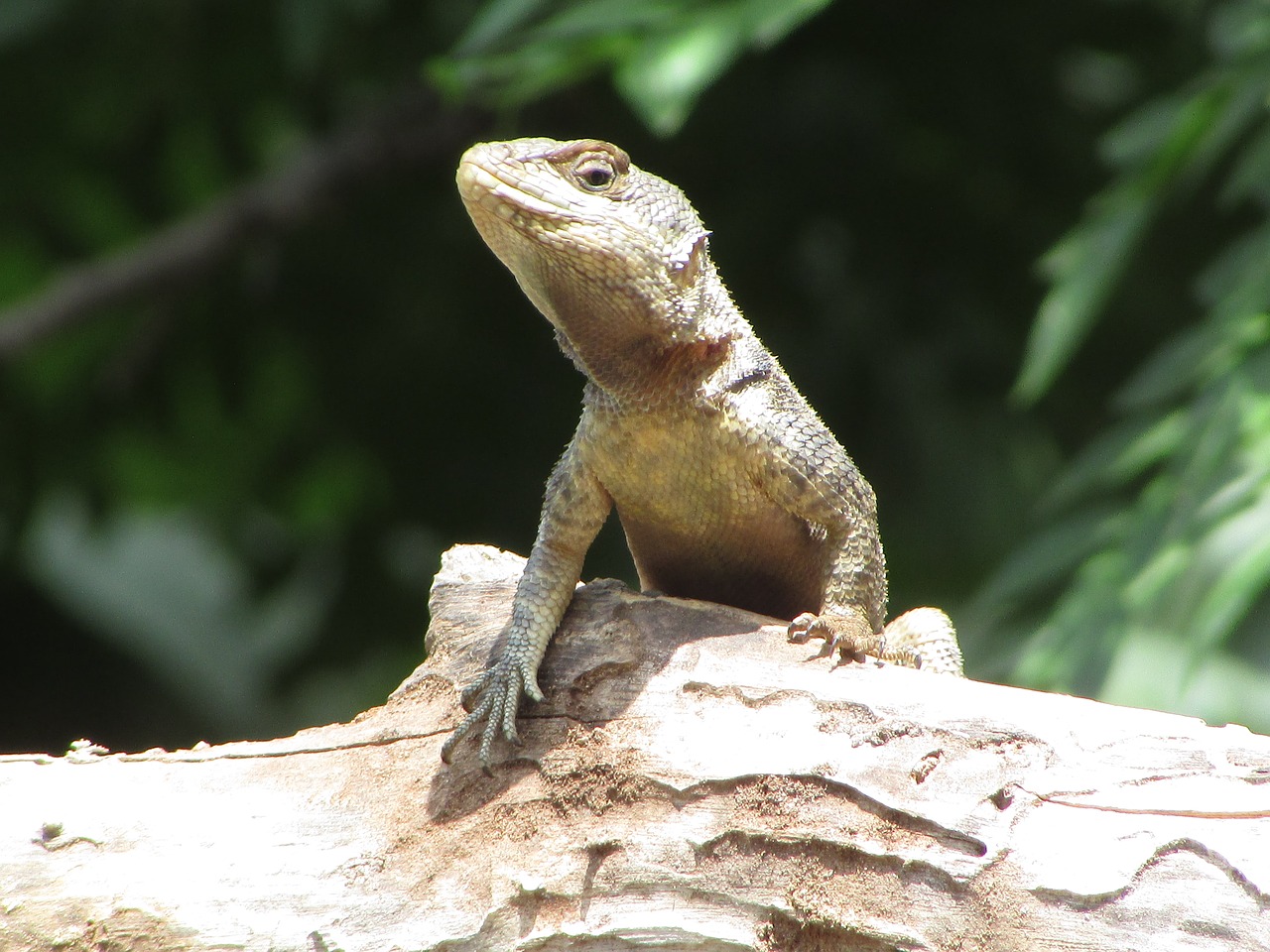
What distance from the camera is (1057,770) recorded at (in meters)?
3.82

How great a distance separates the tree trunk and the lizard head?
1.06 metres

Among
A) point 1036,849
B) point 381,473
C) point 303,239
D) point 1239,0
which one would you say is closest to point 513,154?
point 1036,849

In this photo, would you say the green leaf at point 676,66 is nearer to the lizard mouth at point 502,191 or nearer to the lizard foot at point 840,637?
the lizard mouth at point 502,191

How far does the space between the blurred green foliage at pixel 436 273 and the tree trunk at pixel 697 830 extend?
147 inches

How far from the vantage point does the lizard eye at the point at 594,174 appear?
4.48 metres

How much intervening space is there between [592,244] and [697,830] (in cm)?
177

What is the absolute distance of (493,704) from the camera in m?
4.17

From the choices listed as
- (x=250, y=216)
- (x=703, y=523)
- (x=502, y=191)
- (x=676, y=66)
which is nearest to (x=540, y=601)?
(x=703, y=523)

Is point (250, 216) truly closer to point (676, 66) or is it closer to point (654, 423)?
point (676, 66)

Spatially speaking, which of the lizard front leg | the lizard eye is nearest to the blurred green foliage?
the lizard front leg

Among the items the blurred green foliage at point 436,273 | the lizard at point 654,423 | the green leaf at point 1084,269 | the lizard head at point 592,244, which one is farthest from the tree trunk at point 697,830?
the blurred green foliage at point 436,273

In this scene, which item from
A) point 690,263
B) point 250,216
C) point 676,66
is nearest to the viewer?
point 690,263

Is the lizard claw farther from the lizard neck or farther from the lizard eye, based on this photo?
the lizard eye

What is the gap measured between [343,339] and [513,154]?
570 centimetres
